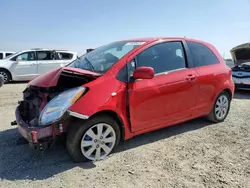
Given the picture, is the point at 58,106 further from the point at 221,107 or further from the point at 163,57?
the point at 221,107

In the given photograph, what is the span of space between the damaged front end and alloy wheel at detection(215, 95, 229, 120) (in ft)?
9.26

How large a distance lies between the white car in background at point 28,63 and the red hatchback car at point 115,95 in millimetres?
7444

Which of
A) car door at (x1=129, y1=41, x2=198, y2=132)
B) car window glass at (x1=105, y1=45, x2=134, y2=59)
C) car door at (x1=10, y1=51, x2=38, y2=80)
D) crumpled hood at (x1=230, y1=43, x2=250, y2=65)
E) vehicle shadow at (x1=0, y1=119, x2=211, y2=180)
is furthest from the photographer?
car door at (x1=10, y1=51, x2=38, y2=80)

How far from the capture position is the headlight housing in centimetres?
285

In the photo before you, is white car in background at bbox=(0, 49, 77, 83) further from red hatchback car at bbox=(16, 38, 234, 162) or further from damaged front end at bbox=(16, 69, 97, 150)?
damaged front end at bbox=(16, 69, 97, 150)

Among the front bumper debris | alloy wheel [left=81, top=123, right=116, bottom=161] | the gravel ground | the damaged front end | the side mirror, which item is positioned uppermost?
the side mirror

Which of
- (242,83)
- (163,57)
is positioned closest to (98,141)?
(163,57)

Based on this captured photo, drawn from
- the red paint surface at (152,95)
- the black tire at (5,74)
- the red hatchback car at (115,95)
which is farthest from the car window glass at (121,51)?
the black tire at (5,74)

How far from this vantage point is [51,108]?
2.90 m

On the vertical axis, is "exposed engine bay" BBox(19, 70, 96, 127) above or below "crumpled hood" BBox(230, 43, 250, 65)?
below

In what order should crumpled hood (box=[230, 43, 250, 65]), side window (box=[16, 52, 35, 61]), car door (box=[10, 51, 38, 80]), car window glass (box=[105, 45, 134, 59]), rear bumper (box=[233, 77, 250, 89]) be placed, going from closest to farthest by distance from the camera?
car window glass (box=[105, 45, 134, 59]), rear bumper (box=[233, 77, 250, 89]), crumpled hood (box=[230, 43, 250, 65]), car door (box=[10, 51, 38, 80]), side window (box=[16, 52, 35, 61])

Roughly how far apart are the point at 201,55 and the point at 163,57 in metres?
1.01

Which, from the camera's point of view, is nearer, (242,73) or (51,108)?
(51,108)

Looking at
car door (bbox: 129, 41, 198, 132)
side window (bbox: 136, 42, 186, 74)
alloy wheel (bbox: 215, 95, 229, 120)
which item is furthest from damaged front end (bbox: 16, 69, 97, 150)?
alloy wheel (bbox: 215, 95, 229, 120)
